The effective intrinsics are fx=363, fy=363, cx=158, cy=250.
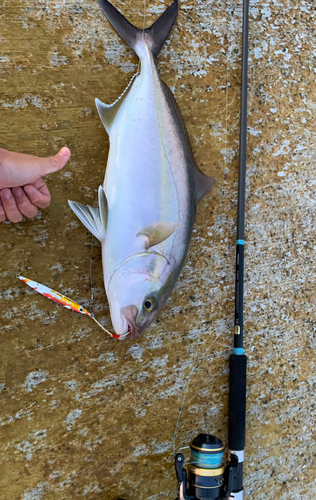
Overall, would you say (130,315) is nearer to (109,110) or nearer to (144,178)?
(144,178)

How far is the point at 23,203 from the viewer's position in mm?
1594

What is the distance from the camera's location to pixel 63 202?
1.73 metres

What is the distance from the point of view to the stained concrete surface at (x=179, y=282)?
1.68 metres

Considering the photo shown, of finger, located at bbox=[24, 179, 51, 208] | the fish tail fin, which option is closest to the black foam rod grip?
finger, located at bbox=[24, 179, 51, 208]

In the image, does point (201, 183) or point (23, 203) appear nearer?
point (23, 203)

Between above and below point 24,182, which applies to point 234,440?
below

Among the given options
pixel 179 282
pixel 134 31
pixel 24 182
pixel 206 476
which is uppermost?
pixel 134 31

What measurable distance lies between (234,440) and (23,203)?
1505 millimetres

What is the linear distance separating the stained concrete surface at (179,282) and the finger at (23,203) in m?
0.08

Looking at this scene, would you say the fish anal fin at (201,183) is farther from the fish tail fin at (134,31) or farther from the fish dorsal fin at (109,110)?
the fish tail fin at (134,31)

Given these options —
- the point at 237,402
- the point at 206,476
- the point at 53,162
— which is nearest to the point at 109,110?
the point at 53,162

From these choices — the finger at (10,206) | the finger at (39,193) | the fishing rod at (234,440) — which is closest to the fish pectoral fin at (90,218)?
the finger at (39,193)

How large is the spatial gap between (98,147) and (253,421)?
5.45ft

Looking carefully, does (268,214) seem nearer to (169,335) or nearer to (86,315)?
(169,335)
